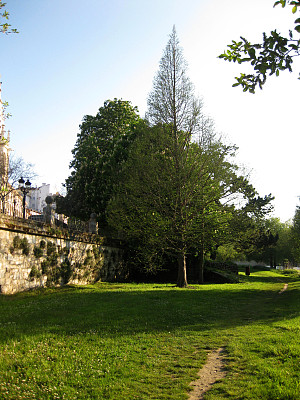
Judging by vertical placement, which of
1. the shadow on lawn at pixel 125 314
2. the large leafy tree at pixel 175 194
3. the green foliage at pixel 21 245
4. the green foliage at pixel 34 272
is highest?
the large leafy tree at pixel 175 194

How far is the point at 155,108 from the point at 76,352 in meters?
18.1

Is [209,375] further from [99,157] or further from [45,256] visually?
[99,157]

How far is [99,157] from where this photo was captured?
103ft

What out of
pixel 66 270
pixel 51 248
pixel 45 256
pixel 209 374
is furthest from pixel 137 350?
pixel 66 270

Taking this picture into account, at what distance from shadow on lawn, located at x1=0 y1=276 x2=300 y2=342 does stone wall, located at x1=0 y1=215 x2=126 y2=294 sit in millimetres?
1100

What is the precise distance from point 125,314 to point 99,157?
881 inches

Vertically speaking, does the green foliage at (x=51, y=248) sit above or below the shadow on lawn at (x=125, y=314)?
above

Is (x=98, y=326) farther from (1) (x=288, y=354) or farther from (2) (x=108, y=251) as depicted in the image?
(2) (x=108, y=251)

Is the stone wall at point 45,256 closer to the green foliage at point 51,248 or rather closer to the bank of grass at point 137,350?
the green foliage at point 51,248

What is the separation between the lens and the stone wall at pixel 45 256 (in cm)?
1452

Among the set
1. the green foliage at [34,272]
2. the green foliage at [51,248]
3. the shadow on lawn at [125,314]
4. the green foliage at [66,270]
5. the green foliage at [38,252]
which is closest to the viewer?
the shadow on lawn at [125,314]

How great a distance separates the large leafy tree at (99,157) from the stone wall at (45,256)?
20.7 ft

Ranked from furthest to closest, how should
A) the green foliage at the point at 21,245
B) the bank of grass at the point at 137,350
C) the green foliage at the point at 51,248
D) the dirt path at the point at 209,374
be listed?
1. the green foliage at the point at 51,248
2. the green foliage at the point at 21,245
3. the dirt path at the point at 209,374
4. the bank of grass at the point at 137,350

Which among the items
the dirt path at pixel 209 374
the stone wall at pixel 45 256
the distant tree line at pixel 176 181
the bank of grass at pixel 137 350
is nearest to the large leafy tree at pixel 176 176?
the distant tree line at pixel 176 181
